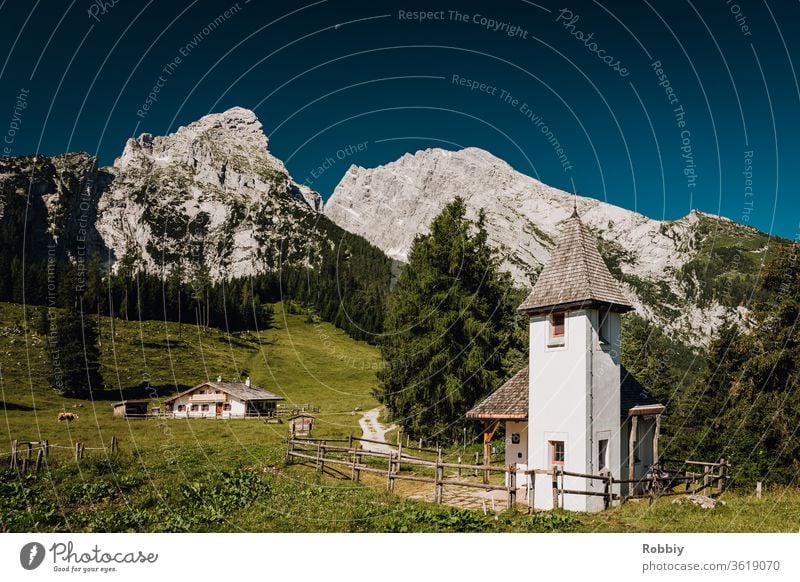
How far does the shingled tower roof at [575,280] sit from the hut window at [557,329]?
0.34m

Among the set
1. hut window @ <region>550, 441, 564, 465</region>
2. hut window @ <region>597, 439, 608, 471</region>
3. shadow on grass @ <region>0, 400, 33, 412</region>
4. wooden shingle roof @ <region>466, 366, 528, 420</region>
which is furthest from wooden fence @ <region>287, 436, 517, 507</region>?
shadow on grass @ <region>0, 400, 33, 412</region>

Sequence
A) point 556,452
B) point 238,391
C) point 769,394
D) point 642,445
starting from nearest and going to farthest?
point 556,452 < point 642,445 < point 769,394 < point 238,391

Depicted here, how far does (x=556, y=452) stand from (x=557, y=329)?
3.69 m

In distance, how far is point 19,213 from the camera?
128 meters

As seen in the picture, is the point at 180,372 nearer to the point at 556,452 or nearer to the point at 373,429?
the point at 373,429

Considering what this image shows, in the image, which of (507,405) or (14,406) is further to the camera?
(14,406)

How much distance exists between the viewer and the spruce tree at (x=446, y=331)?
32.3 meters

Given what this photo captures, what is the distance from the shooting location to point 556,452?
17938 millimetres

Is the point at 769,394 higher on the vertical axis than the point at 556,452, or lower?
higher

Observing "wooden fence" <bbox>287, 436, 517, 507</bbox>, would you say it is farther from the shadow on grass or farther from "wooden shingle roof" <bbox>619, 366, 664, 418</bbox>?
the shadow on grass

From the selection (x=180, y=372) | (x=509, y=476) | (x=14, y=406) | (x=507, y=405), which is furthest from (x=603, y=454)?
(x=180, y=372)

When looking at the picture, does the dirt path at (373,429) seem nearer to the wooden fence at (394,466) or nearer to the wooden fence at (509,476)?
the wooden fence at (394,466)

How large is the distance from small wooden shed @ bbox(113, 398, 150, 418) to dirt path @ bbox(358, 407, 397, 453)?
1581cm
